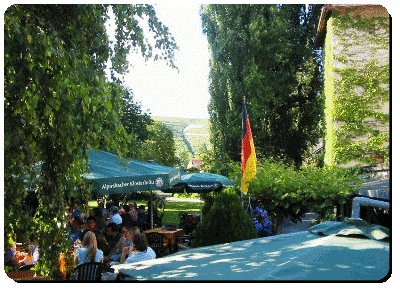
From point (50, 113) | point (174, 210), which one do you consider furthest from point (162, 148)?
point (50, 113)

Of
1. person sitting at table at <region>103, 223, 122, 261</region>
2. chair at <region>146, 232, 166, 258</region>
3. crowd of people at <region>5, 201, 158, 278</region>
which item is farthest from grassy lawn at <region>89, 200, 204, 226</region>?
crowd of people at <region>5, 201, 158, 278</region>

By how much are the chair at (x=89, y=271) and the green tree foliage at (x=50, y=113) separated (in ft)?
8.78

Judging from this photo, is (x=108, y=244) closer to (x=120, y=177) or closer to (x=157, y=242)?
(x=120, y=177)

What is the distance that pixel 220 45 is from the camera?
29.2m

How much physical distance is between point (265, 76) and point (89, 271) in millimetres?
23416

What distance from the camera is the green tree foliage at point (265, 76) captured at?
96.1 feet

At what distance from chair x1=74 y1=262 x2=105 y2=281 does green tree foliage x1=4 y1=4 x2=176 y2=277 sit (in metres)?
2.68

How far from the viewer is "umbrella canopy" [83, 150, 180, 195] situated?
937cm

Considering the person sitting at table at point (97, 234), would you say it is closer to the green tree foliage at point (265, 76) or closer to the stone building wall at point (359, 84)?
the stone building wall at point (359, 84)

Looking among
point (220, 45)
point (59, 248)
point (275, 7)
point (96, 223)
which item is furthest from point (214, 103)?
point (59, 248)

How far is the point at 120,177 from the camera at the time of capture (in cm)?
959

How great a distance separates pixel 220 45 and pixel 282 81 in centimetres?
441
